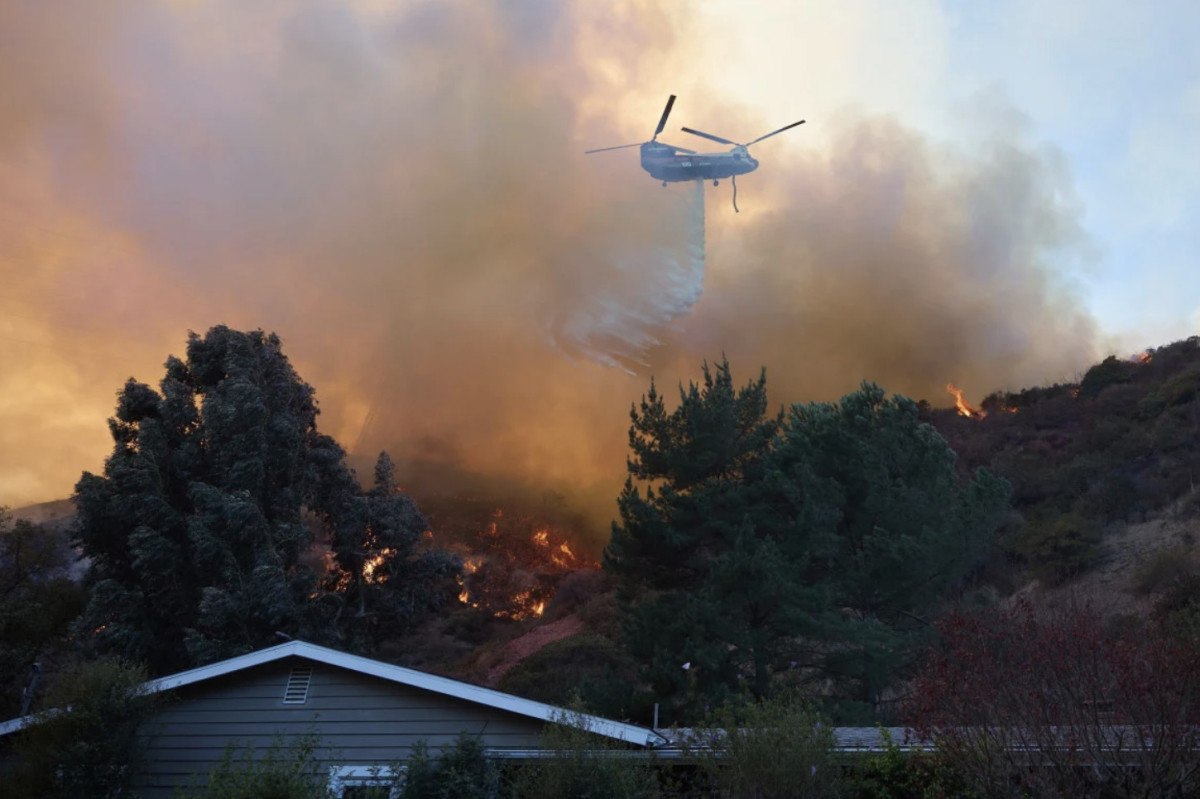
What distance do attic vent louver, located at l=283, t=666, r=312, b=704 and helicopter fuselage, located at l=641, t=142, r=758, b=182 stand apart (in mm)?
34008

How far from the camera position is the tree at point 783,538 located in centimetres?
2581

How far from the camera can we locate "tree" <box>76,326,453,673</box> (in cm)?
2938

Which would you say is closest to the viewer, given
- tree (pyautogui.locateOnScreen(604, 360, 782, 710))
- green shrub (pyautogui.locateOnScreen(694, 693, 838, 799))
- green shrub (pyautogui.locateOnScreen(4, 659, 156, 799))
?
green shrub (pyautogui.locateOnScreen(694, 693, 838, 799))

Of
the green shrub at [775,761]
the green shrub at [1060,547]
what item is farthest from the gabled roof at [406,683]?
the green shrub at [1060,547]

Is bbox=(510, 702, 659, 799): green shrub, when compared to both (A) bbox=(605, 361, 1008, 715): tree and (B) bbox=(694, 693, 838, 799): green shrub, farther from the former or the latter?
(A) bbox=(605, 361, 1008, 715): tree

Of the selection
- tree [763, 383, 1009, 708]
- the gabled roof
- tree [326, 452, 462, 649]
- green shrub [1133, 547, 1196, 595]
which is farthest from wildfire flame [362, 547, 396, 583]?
green shrub [1133, 547, 1196, 595]

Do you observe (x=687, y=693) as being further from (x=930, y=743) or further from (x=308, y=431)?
(x=308, y=431)

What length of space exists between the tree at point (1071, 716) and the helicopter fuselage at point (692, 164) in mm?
36340

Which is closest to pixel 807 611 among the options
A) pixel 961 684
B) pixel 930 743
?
pixel 930 743

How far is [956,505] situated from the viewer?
32.6 m

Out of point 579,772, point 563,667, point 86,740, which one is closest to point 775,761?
point 579,772

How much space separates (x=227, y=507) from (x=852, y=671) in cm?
1973

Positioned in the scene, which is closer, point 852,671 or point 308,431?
point 852,671

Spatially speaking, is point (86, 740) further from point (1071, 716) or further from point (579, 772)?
point (1071, 716)
